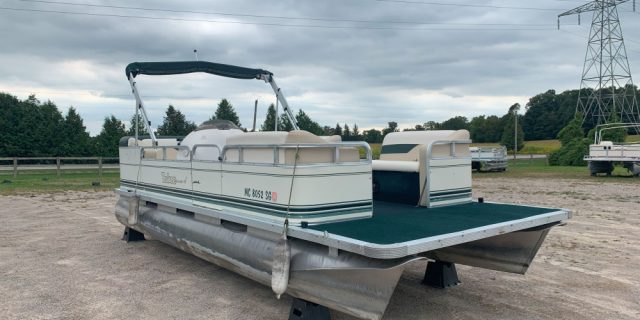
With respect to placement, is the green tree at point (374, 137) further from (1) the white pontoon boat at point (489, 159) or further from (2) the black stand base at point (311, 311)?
(1) the white pontoon boat at point (489, 159)

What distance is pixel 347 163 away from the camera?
457cm

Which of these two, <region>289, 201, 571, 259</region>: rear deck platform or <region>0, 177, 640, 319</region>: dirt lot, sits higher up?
<region>289, 201, 571, 259</region>: rear deck platform

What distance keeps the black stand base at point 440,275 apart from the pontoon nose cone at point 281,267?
212 centimetres

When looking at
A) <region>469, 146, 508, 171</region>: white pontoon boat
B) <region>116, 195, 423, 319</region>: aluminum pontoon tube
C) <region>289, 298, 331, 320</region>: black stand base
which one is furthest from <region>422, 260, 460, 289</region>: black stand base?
<region>469, 146, 508, 171</region>: white pontoon boat

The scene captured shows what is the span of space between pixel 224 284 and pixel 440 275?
2501 mm

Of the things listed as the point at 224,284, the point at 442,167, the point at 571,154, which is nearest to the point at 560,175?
the point at 571,154

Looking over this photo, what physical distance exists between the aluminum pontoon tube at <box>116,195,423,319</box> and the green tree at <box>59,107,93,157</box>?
34.1 meters

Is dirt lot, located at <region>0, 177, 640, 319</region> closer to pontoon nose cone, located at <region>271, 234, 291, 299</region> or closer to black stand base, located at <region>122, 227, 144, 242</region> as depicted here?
black stand base, located at <region>122, 227, 144, 242</region>

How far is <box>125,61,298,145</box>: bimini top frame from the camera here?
7566mm

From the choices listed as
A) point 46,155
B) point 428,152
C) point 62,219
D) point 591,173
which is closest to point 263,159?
point 428,152

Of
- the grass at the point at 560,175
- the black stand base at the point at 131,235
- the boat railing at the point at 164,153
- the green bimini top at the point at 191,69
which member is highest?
the green bimini top at the point at 191,69

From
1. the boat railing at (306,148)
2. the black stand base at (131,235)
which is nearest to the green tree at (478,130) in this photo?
the black stand base at (131,235)

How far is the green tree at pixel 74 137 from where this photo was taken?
1393 inches

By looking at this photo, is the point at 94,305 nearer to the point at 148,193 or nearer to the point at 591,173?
the point at 148,193
